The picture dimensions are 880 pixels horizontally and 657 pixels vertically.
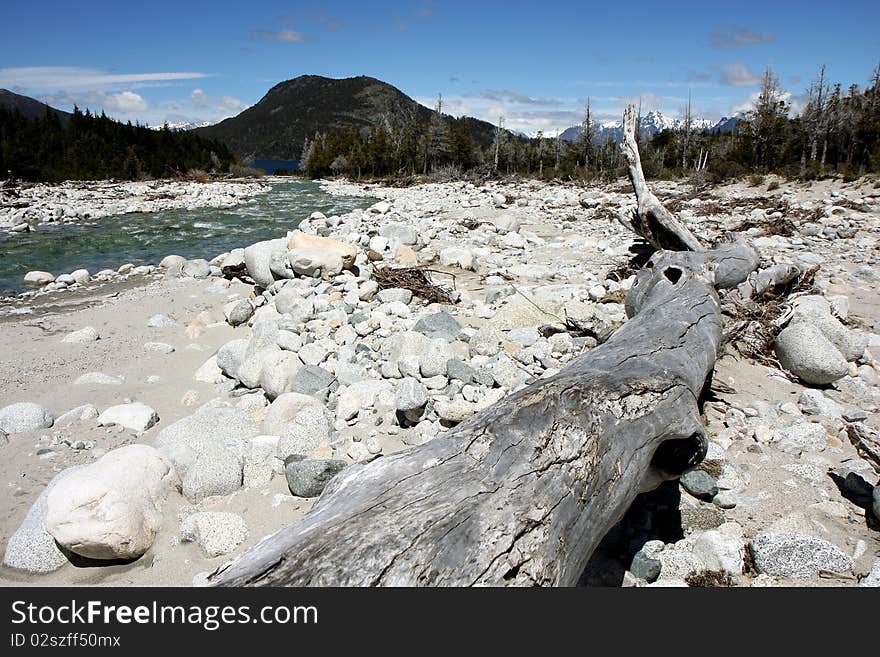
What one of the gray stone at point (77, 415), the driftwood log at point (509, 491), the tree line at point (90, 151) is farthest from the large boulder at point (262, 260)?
the tree line at point (90, 151)

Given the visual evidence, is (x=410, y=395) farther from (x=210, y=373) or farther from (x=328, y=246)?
(x=328, y=246)

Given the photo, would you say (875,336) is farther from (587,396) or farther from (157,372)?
(157,372)

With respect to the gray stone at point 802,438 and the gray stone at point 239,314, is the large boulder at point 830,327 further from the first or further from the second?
the gray stone at point 239,314

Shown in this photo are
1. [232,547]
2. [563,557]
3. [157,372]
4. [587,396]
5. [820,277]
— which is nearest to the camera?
[563,557]

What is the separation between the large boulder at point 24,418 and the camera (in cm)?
415

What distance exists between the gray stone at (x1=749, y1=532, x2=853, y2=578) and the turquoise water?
12393 millimetres

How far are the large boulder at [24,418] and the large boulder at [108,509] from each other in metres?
1.59

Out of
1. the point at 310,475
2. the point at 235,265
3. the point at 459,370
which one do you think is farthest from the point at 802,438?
the point at 235,265

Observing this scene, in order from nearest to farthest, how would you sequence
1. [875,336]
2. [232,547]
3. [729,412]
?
1. [232,547]
2. [729,412]
3. [875,336]
